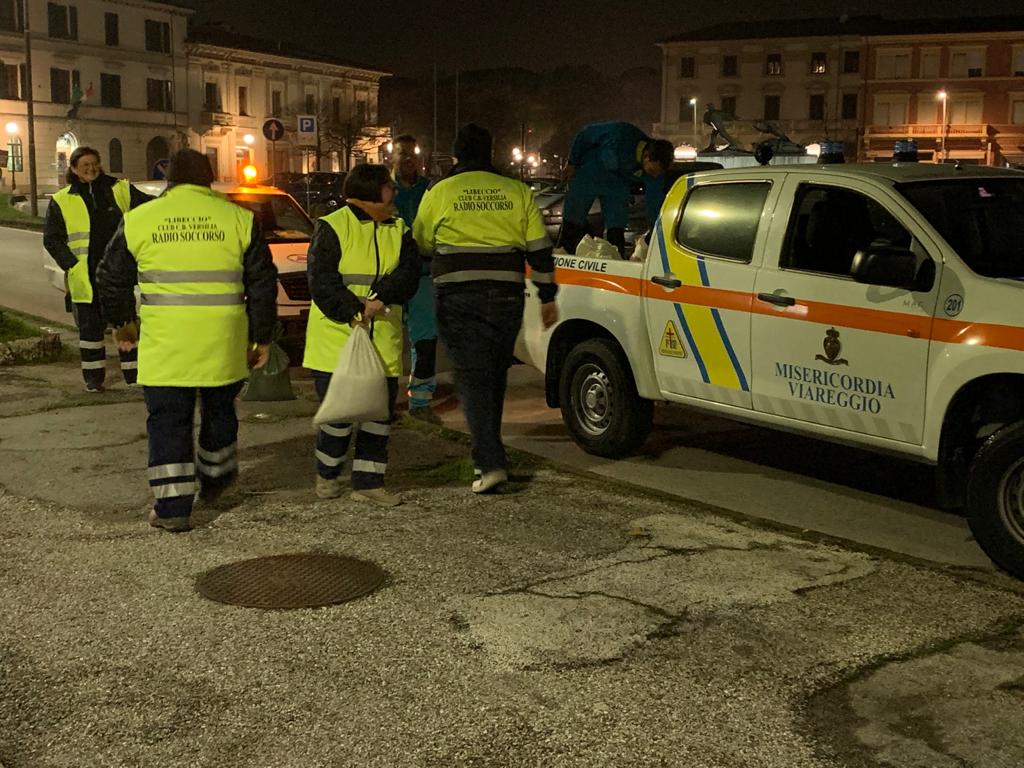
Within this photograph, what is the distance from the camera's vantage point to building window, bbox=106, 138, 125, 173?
→ 72875 millimetres

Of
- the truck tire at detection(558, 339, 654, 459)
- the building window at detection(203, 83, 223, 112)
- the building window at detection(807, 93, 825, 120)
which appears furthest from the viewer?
the building window at detection(807, 93, 825, 120)

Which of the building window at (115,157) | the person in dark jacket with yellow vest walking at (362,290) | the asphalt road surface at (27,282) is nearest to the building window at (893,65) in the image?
the building window at (115,157)

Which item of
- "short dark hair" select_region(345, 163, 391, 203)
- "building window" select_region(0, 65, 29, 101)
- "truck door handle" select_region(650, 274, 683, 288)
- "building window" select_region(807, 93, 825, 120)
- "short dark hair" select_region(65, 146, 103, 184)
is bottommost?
"truck door handle" select_region(650, 274, 683, 288)

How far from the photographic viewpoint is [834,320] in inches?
247

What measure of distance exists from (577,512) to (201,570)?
6.30ft

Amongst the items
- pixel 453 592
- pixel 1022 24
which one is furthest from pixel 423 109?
pixel 453 592

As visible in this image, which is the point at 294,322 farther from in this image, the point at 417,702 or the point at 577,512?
the point at 417,702

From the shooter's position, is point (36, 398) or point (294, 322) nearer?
point (36, 398)

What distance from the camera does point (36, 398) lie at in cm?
968

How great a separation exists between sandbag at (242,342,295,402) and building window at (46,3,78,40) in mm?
65979

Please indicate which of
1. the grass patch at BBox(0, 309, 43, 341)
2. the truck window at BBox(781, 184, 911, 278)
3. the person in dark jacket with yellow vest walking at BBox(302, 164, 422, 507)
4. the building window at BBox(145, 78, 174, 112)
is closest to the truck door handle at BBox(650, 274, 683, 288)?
the truck window at BBox(781, 184, 911, 278)

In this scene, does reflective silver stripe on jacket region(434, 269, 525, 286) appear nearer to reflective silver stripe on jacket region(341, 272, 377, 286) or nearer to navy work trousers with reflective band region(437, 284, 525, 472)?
navy work trousers with reflective band region(437, 284, 525, 472)

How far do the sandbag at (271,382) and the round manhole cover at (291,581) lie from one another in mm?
3731

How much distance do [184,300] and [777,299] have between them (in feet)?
9.49
